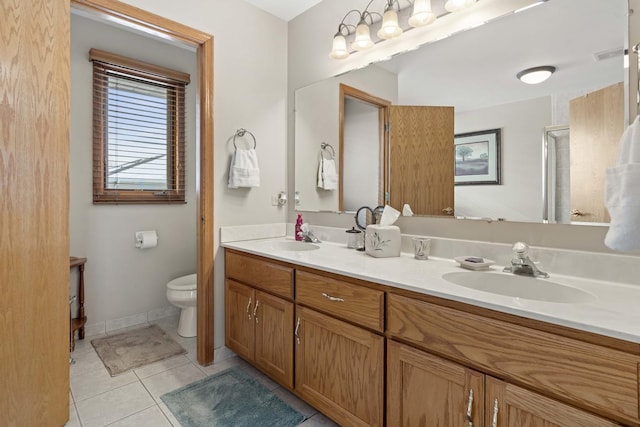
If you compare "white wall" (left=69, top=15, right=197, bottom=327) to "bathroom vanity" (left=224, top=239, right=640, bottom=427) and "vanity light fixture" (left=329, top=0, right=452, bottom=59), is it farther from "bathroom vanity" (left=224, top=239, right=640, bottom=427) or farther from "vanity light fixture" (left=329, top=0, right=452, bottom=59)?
"vanity light fixture" (left=329, top=0, right=452, bottom=59)

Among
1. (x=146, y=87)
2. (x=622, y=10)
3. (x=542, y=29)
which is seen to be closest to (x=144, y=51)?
(x=146, y=87)

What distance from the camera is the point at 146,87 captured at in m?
2.78

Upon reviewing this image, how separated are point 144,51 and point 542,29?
289 cm

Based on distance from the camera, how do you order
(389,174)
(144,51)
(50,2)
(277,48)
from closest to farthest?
(50,2) < (389,174) < (277,48) < (144,51)

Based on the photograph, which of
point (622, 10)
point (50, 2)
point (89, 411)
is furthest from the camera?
point (89, 411)

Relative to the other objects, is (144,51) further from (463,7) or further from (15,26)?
(463,7)

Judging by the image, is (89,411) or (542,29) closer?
(542,29)

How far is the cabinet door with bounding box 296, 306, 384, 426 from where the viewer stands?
1.26m

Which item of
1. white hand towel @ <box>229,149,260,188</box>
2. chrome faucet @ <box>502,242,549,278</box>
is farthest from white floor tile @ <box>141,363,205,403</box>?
chrome faucet @ <box>502,242,549,278</box>

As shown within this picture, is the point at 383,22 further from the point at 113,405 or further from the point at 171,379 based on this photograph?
the point at 113,405

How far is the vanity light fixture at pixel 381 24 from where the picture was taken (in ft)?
5.25

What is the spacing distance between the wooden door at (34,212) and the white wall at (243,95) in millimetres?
686

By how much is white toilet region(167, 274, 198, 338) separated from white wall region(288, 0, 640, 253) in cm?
97

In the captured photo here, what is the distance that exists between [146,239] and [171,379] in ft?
3.99
